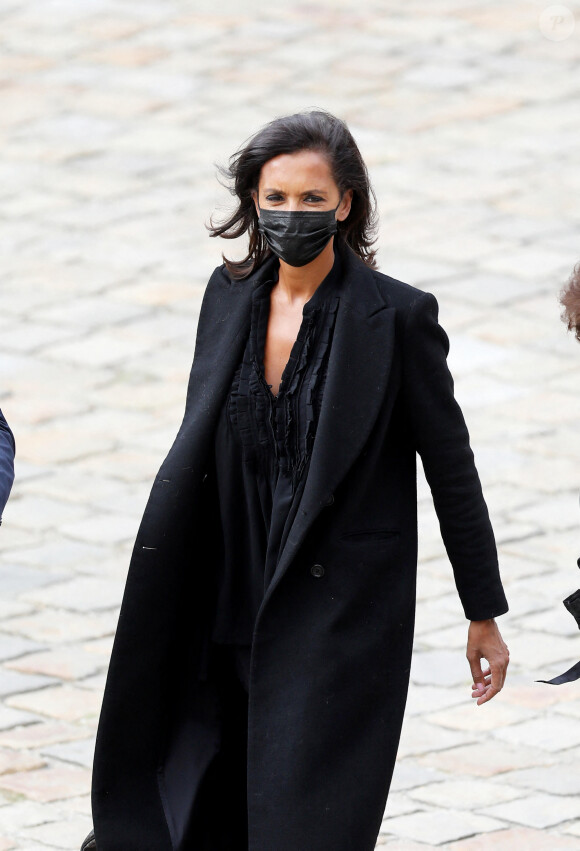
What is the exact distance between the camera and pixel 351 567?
11.5ft

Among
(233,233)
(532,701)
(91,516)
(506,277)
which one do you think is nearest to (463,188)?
(506,277)

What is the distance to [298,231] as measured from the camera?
345 centimetres

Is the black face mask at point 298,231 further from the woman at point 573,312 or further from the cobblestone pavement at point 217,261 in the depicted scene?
the cobblestone pavement at point 217,261

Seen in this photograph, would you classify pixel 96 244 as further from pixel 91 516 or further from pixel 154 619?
pixel 154 619

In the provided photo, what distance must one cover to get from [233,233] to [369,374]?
1.63 ft

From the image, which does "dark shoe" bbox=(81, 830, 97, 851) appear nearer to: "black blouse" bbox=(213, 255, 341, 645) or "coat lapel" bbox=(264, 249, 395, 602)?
"black blouse" bbox=(213, 255, 341, 645)

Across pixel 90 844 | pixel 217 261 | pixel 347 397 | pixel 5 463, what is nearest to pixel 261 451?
pixel 347 397

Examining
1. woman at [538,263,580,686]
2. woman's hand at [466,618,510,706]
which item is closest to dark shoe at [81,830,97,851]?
woman's hand at [466,618,510,706]

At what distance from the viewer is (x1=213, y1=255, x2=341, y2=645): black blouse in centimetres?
352

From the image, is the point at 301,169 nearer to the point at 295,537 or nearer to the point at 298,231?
the point at 298,231

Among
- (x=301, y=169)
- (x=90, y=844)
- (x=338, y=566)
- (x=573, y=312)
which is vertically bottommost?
(x=90, y=844)

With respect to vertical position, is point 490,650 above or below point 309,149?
below

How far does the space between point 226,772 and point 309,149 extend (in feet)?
4.48

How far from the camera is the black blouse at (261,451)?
3.52 m
